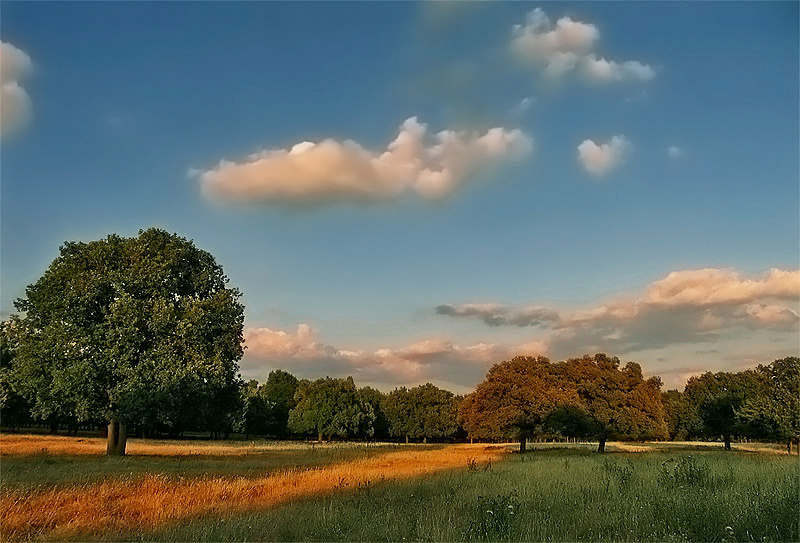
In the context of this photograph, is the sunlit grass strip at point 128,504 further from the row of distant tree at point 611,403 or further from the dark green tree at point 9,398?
the row of distant tree at point 611,403

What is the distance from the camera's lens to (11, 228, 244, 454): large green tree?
1224 inches

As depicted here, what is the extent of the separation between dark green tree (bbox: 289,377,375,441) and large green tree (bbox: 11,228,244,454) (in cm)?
6389

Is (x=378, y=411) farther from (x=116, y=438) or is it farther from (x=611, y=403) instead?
(x=116, y=438)

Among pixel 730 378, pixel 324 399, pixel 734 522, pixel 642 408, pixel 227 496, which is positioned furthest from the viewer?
pixel 324 399

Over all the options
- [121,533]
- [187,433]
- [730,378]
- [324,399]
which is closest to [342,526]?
[121,533]

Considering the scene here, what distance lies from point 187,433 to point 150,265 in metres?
104

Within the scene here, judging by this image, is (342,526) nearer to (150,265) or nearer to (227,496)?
(227,496)

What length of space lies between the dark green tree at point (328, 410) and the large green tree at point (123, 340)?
210ft

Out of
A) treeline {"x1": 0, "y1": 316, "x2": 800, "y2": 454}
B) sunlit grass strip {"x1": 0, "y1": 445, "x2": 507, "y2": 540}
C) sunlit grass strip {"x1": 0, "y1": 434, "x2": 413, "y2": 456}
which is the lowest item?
sunlit grass strip {"x1": 0, "y1": 434, "x2": 413, "y2": 456}

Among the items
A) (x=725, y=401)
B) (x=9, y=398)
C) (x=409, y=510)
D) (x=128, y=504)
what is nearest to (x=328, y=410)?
(x=9, y=398)

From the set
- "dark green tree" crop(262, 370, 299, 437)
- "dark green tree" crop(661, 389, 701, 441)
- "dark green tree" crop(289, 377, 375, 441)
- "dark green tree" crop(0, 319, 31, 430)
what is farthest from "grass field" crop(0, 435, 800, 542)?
"dark green tree" crop(262, 370, 299, 437)

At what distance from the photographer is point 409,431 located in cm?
11712

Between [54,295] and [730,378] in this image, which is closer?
[54,295]

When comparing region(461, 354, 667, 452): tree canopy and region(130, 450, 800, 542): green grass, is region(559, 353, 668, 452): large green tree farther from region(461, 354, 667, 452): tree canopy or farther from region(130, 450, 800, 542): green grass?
region(130, 450, 800, 542): green grass
